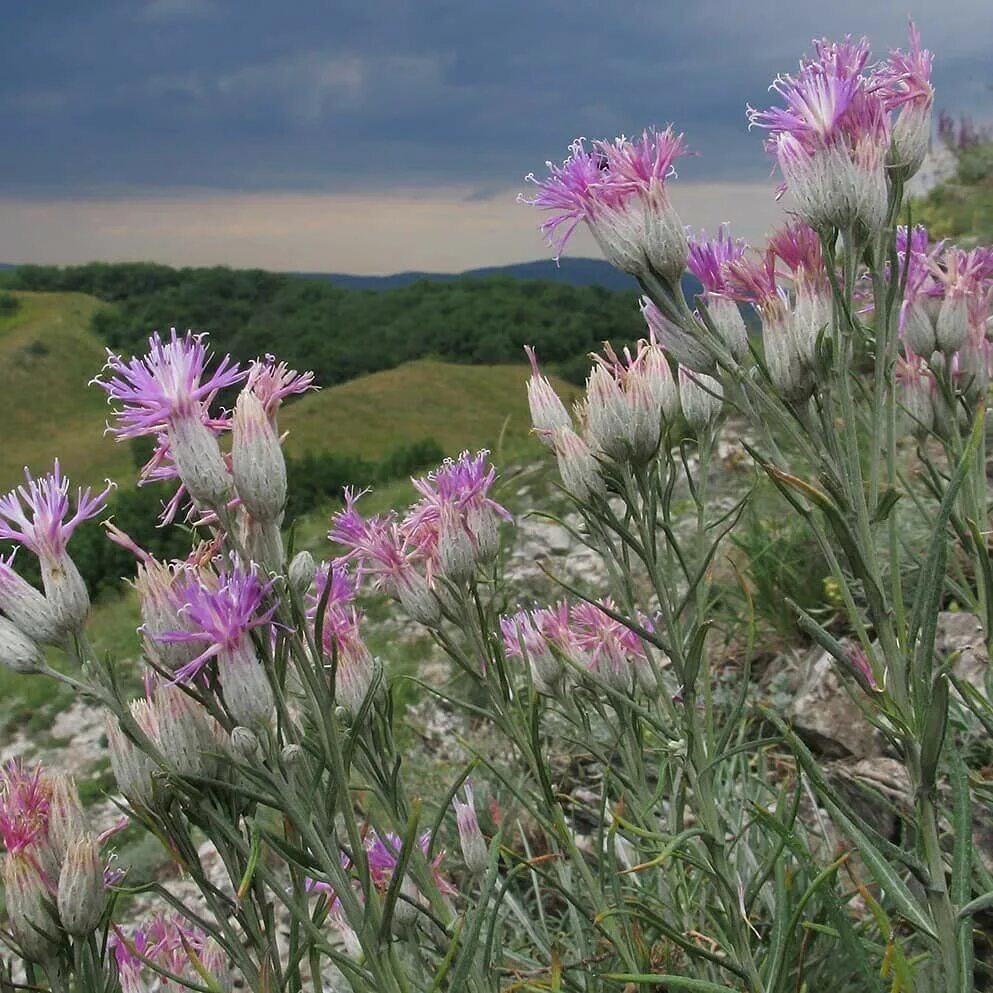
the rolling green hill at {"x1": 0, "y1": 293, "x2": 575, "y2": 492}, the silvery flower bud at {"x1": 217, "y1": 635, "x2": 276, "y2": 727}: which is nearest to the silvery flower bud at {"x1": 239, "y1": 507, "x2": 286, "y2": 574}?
the silvery flower bud at {"x1": 217, "y1": 635, "x2": 276, "y2": 727}

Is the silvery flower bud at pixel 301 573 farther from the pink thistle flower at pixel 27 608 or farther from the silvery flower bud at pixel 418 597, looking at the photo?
the silvery flower bud at pixel 418 597

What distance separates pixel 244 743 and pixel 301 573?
26 centimetres

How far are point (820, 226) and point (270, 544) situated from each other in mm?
924

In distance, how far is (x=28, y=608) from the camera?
51.5 inches

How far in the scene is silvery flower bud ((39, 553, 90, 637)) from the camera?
4.33 ft

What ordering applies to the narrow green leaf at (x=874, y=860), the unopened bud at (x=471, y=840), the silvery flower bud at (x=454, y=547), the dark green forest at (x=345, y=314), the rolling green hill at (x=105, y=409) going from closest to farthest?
the narrow green leaf at (x=874, y=860) → the silvery flower bud at (x=454, y=547) → the unopened bud at (x=471, y=840) → the rolling green hill at (x=105, y=409) → the dark green forest at (x=345, y=314)

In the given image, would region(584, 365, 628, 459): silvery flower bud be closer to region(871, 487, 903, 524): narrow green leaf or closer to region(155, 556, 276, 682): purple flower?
region(871, 487, 903, 524): narrow green leaf

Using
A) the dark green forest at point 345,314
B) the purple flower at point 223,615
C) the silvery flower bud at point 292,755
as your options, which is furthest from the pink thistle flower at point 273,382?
the dark green forest at point 345,314

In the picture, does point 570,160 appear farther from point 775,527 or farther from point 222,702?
point 775,527

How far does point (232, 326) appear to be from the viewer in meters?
65.9

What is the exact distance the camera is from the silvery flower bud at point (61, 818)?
4.68ft

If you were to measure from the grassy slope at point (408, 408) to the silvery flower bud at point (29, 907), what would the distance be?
4106 cm

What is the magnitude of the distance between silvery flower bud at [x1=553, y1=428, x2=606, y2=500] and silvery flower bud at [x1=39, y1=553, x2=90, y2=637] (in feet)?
2.85

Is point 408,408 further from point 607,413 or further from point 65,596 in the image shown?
point 65,596
